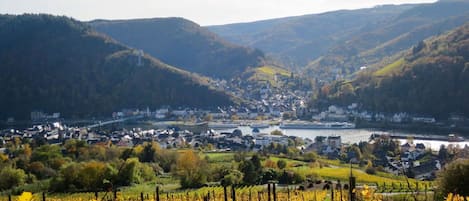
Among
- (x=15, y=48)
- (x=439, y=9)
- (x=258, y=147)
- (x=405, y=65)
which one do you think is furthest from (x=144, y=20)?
(x=258, y=147)

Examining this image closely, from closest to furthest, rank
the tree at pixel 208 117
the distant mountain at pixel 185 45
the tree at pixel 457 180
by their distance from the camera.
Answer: the tree at pixel 457 180 → the tree at pixel 208 117 → the distant mountain at pixel 185 45

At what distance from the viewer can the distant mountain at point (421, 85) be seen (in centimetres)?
6203

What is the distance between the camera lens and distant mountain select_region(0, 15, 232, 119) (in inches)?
3223

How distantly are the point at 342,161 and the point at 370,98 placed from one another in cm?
3601

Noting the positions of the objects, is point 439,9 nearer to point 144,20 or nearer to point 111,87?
point 144,20

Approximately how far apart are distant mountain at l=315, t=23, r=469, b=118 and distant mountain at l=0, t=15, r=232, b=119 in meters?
18.0

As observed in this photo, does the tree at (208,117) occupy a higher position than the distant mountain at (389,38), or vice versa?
the distant mountain at (389,38)

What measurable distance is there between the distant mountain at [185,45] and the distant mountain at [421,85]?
36.9 meters

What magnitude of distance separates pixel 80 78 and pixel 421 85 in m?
49.0

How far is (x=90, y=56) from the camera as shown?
94.2 metres

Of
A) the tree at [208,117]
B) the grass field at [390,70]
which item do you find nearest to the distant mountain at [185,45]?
the tree at [208,117]

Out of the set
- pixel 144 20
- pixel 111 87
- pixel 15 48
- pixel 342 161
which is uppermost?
pixel 144 20

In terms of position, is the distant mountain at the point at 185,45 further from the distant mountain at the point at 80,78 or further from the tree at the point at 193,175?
the tree at the point at 193,175

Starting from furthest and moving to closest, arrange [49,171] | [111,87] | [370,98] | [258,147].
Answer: [111,87], [370,98], [258,147], [49,171]
